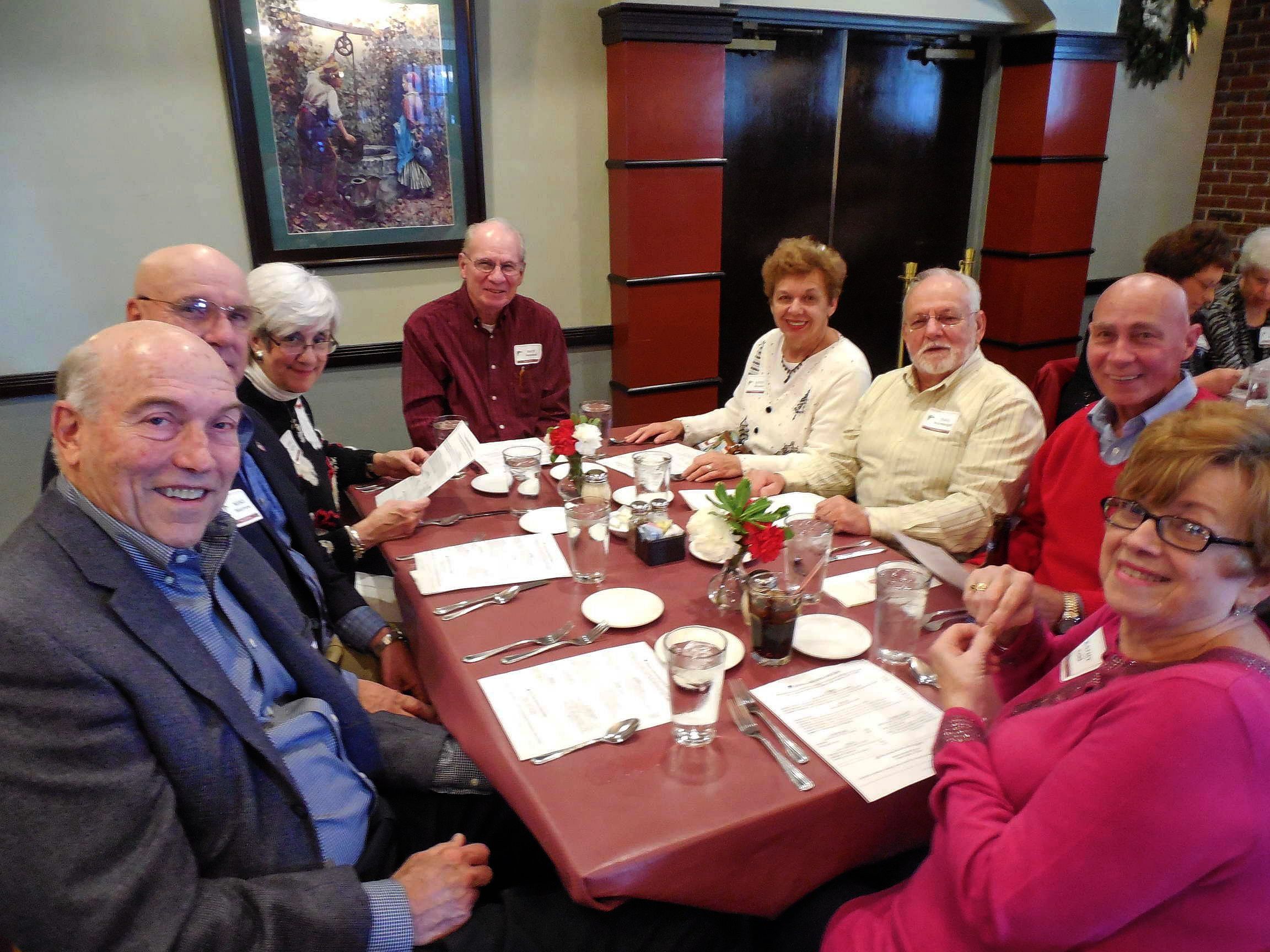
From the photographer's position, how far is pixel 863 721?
1.18 m

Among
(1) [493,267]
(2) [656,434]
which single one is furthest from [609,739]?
(1) [493,267]

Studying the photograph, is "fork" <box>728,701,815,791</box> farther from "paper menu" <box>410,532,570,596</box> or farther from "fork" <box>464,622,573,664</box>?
"paper menu" <box>410,532,570,596</box>

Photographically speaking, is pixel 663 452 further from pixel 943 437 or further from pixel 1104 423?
pixel 1104 423

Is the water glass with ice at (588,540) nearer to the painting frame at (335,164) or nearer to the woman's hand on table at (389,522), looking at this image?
the woman's hand on table at (389,522)

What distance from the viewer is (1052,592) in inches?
63.3

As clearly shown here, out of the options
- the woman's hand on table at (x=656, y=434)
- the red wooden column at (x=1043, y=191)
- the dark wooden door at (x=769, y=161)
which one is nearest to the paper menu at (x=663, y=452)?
the woman's hand on table at (x=656, y=434)

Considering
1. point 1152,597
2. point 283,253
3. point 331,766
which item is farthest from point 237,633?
point 283,253

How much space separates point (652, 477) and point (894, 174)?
3398 mm

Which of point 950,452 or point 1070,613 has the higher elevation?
point 950,452

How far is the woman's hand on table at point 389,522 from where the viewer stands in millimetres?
1892

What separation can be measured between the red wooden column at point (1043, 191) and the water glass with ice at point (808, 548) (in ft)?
→ 12.7

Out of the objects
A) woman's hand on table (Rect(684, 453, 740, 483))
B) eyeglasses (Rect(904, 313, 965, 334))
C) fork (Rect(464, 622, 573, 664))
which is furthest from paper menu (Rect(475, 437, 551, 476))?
eyeglasses (Rect(904, 313, 965, 334))

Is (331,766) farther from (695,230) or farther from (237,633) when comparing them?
(695,230)

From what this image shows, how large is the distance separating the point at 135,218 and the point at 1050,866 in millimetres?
3551
